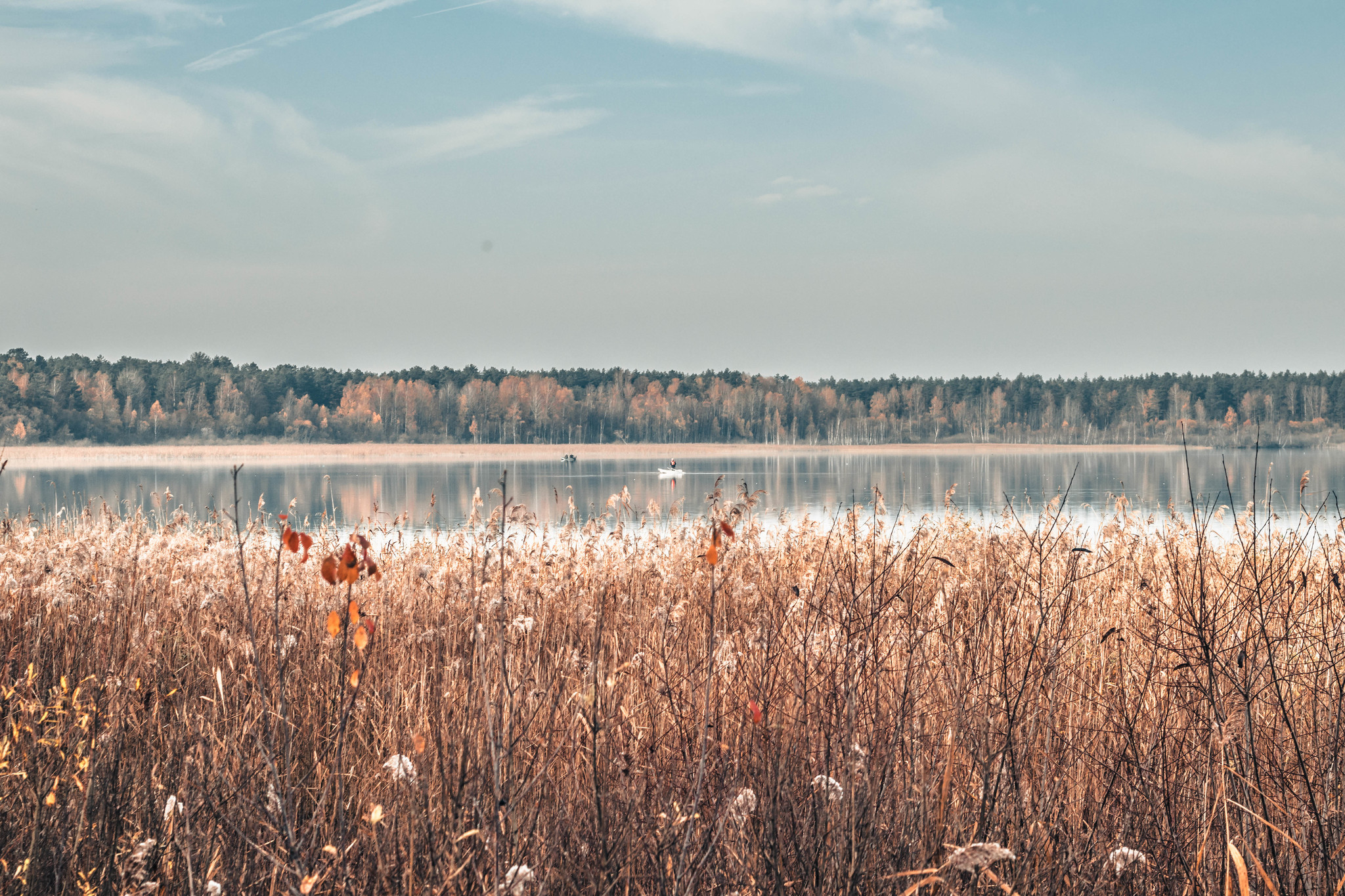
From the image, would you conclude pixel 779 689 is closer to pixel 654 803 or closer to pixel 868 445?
pixel 654 803

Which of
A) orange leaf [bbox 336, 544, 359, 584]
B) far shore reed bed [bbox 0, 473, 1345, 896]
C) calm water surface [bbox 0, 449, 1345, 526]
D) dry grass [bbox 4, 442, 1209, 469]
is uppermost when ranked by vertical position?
orange leaf [bbox 336, 544, 359, 584]

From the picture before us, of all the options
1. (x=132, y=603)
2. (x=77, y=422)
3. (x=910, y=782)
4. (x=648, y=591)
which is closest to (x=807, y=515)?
(x=648, y=591)

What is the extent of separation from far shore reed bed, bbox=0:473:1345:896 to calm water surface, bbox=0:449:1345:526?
4817 mm

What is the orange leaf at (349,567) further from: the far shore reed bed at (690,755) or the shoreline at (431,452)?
the shoreline at (431,452)

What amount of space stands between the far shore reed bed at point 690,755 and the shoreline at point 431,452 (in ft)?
260

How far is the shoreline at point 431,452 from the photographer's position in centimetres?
8750

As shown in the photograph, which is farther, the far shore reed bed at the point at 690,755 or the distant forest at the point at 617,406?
the distant forest at the point at 617,406

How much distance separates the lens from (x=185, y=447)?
11375cm

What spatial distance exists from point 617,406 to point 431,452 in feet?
136

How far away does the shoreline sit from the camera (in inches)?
3445

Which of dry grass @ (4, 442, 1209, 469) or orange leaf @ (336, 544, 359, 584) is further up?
orange leaf @ (336, 544, 359, 584)

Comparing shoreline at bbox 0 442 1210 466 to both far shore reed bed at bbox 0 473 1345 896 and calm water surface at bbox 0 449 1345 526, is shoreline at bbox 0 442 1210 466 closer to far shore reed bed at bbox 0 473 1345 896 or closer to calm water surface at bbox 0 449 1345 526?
calm water surface at bbox 0 449 1345 526

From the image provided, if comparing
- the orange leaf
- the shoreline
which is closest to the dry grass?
the shoreline

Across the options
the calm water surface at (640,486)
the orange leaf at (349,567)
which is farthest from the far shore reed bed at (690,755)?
the calm water surface at (640,486)
